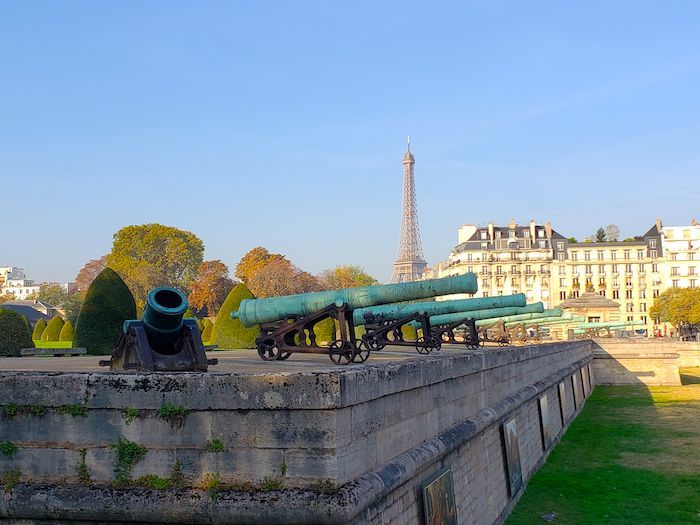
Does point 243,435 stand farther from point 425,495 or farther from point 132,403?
point 425,495

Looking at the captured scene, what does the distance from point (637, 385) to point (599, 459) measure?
2999 cm

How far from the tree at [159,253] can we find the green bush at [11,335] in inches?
2270

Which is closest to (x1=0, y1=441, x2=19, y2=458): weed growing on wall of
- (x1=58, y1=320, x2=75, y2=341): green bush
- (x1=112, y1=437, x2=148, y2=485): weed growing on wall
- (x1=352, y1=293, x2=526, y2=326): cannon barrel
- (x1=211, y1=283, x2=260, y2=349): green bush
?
(x1=112, y1=437, x2=148, y2=485): weed growing on wall

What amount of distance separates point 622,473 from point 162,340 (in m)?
13.2

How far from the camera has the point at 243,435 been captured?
6320mm

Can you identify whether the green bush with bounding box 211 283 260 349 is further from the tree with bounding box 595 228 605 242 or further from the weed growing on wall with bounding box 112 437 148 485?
the tree with bounding box 595 228 605 242

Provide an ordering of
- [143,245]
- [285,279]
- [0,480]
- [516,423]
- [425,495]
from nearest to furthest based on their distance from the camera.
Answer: [0,480] → [425,495] → [516,423] → [285,279] → [143,245]

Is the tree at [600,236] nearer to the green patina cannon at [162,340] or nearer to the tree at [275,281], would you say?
the tree at [275,281]

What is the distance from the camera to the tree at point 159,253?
270ft

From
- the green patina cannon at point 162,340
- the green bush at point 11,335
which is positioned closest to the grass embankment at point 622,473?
the green patina cannon at point 162,340

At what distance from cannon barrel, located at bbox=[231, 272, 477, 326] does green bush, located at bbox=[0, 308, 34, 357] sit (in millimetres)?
11476

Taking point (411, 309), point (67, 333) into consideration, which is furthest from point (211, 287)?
point (411, 309)

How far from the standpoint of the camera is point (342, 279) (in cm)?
9450

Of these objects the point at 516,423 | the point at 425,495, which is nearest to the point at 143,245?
the point at 516,423
